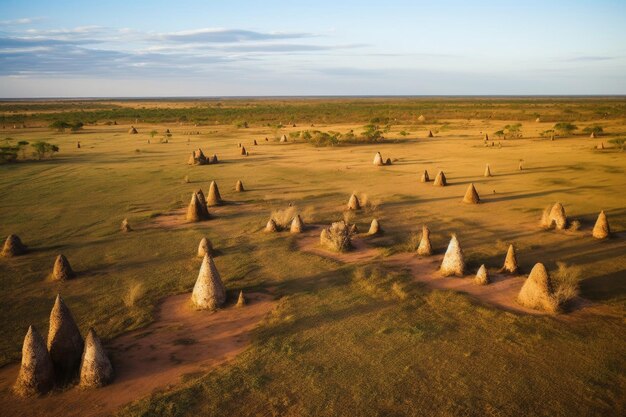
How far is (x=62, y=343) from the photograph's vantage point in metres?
7.22

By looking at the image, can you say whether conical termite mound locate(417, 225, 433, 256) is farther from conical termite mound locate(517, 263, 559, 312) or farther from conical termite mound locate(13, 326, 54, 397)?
conical termite mound locate(13, 326, 54, 397)

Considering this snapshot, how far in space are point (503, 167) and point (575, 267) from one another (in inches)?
630

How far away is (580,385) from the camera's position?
22.1ft

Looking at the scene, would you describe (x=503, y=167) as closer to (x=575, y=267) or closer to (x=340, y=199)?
(x=340, y=199)

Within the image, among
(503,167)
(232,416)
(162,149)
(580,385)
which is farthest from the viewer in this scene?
(162,149)

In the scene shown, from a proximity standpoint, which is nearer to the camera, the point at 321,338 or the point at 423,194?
the point at 321,338

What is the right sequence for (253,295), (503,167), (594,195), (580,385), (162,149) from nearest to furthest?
1. (580,385)
2. (253,295)
3. (594,195)
4. (503,167)
5. (162,149)

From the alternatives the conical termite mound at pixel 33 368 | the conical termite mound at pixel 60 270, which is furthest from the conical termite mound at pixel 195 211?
the conical termite mound at pixel 33 368

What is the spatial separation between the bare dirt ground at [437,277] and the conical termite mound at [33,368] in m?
7.21

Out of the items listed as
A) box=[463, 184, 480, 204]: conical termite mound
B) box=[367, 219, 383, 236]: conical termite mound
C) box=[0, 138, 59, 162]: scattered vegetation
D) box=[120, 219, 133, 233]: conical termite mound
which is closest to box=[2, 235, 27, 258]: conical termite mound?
box=[120, 219, 133, 233]: conical termite mound

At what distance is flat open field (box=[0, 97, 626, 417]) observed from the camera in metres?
6.64

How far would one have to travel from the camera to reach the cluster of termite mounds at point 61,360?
6.70 meters

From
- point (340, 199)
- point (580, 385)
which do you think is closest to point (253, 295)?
point (580, 385)

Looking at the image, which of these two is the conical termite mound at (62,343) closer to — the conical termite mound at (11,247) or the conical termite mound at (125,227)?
the conical termite mound at (11,247)
